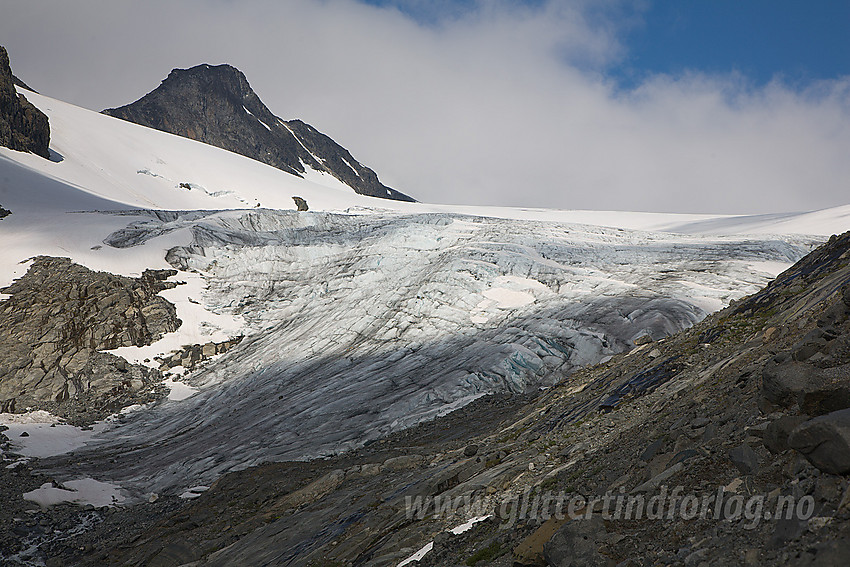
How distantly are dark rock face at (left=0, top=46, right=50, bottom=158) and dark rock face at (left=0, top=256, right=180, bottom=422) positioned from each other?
Result: 31.6 metres

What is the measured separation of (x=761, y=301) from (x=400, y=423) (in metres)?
9.83

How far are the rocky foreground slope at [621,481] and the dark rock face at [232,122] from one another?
118 metres

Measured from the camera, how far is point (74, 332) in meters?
25.7

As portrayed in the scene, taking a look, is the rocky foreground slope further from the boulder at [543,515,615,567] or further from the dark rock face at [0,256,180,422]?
the dark rock face at [0,256,180,422]

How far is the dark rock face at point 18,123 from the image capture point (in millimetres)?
50938

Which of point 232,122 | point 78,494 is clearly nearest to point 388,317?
point 78,494

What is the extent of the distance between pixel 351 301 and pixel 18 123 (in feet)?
153

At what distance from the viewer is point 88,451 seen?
1897 cm

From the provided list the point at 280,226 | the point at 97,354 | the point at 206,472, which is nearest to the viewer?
the point at 206,472

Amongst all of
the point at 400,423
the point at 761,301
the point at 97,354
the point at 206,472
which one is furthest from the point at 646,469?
the point at 97,354

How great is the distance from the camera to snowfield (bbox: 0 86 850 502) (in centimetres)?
1734

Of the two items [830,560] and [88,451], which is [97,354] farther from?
[830,560]

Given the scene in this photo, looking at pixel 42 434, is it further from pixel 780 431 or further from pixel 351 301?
pixel 780 431

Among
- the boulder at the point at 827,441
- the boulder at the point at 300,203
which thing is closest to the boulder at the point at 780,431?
the boulder at the point at 827,441
